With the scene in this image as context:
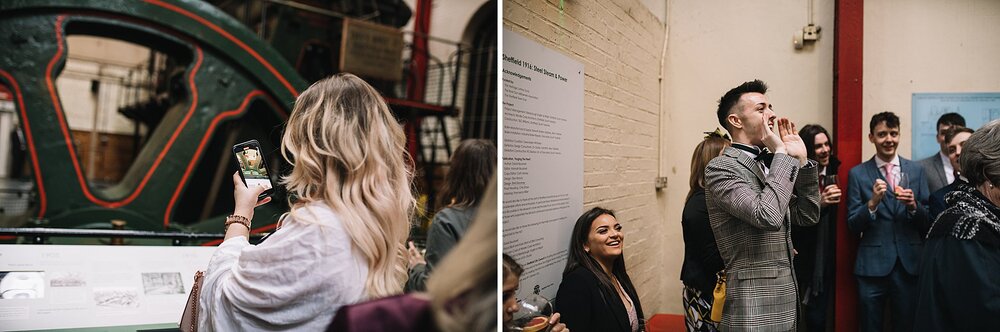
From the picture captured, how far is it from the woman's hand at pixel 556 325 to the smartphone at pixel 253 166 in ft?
2.24

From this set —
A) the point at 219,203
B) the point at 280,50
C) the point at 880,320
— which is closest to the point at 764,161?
the point at 880,320

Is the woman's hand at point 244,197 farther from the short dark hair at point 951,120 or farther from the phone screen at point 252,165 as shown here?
the short dark hair at point 951,120

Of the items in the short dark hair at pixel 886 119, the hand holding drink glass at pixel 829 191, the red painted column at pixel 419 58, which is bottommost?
the hand holding drink glass at pixel 829 191

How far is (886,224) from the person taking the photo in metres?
1.27

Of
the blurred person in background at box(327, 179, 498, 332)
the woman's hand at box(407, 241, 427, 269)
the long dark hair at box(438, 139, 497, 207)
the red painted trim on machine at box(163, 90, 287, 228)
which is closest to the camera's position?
the blurred person in background at box(327, 179, 498, 332)

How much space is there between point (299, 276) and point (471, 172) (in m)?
1.08

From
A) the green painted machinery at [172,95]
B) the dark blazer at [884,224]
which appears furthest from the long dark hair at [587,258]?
the green painted machinery at [172,95]

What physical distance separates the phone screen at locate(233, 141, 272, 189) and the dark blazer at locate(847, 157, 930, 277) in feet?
3.97

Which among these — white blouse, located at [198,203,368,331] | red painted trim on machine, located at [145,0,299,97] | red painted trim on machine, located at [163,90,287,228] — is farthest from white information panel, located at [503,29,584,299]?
red painted trim on machine, located at [145,0,299,97]

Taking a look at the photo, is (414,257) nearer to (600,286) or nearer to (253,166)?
(253,166)

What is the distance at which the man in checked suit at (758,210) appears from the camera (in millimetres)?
1217

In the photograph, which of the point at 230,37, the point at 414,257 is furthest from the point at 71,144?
the point at 414,257

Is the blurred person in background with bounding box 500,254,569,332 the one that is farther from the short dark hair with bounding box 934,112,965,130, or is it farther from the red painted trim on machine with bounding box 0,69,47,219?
the red painted trim on machine with bounding box 0,69,47,219

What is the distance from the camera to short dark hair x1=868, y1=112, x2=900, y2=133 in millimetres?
1231
